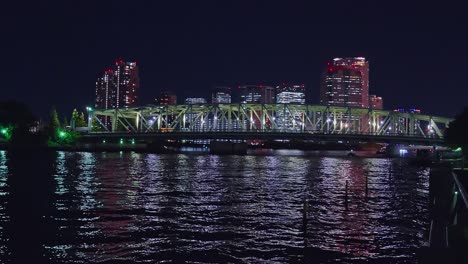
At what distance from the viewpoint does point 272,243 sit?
22828mm

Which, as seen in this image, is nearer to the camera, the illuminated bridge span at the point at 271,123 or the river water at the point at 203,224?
the river water at the point at 203,224

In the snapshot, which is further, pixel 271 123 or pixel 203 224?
pixel 271 123

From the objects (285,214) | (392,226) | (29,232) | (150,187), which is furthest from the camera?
(150,187)

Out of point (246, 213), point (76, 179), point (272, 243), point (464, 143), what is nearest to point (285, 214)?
point (246, 213)

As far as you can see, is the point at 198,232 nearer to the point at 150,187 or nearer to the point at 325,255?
the point at 325,255

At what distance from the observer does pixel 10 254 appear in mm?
19859

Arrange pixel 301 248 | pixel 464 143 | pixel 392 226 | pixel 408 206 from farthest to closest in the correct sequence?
pixel 464 143 < pixel 408 206 < pixel 392 226 < pixel 301 248

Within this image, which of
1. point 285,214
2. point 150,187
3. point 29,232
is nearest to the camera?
point 29,232

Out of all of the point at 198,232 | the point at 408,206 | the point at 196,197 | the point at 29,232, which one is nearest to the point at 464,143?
the point at 408,206

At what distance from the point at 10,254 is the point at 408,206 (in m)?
25.3

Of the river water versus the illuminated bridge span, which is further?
the illuminated bridge span

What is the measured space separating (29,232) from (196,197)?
16.3 metres

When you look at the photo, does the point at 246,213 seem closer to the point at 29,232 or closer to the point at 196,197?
the point at 196,197

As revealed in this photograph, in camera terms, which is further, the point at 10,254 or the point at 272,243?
the point at 272,243
